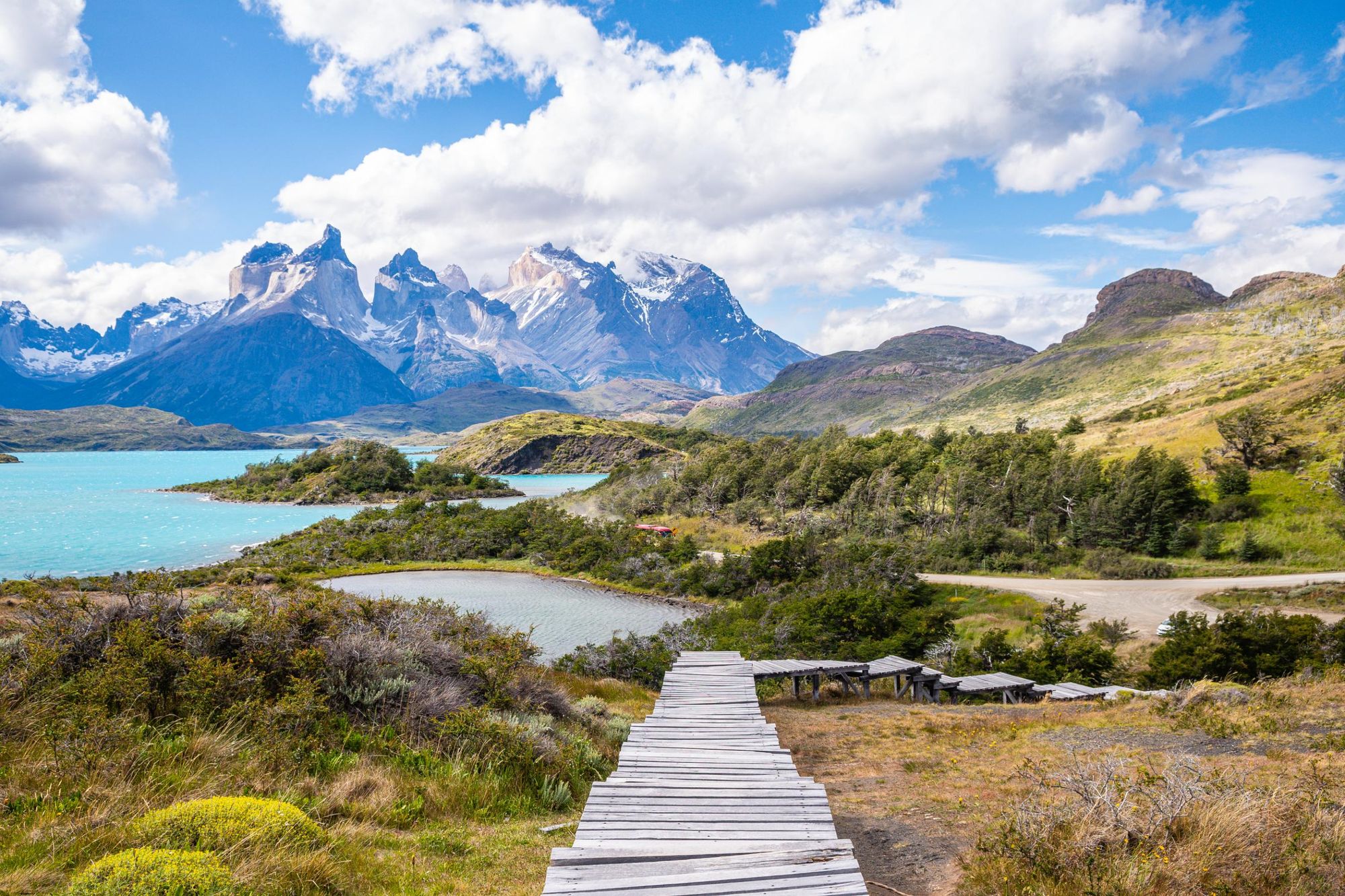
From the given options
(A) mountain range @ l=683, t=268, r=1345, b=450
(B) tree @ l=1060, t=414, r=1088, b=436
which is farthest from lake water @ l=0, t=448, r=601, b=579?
(A) mountain range @ l=683, t=268, r=1345, b=450

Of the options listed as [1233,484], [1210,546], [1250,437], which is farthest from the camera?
[1250,437]

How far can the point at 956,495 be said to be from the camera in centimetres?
4300

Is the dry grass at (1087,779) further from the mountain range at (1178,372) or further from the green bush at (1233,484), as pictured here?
the mountain range at (1178,372)

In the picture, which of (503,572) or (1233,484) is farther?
(503,572)

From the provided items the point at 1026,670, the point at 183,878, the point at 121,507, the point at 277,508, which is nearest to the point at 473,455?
the point at 277,508

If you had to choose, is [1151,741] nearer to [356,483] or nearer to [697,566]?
[697,566]

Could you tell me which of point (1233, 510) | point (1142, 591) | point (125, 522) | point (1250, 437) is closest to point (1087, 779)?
point (1142, 591)

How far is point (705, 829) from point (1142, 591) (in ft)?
92.2

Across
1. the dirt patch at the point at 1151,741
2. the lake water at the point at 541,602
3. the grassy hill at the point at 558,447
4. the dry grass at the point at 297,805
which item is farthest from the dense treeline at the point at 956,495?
the grassy hill at the point at 558,447

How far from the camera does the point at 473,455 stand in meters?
142

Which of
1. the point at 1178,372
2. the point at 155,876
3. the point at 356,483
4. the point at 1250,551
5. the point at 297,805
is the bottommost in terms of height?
the point at 1250,551

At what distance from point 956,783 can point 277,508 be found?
94.8 meters

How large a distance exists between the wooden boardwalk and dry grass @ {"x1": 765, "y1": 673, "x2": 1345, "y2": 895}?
1.11 meters

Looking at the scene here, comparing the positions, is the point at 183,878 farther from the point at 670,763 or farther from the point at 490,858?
the point at 670,763
